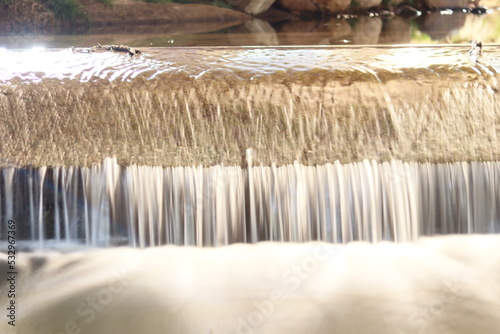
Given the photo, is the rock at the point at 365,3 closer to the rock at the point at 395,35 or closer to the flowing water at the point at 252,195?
the rock at the point at 395,35

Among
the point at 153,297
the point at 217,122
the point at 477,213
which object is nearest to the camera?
the point at 153,297

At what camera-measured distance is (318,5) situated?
13562 millimetres

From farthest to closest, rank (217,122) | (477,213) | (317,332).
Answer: (477,213)
(217,122)
(317,332)

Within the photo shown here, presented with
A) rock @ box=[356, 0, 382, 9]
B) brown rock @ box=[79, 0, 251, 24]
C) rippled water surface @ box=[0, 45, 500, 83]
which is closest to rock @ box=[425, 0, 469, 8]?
rock @ box=[356, 0, 382, 9]

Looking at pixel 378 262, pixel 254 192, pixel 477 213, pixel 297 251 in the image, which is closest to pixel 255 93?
pixel 254 192

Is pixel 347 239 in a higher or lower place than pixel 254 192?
lower

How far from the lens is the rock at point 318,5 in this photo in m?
13.5

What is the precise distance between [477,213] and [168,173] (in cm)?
191

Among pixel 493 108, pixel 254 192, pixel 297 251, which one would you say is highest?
pixel 493 108

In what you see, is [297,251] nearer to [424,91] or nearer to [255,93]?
[255,93]

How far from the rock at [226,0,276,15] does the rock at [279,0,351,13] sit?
1.79ft

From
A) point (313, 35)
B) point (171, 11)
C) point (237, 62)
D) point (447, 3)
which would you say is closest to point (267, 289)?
point (237, 62)

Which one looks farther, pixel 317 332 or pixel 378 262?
pixel 378 262

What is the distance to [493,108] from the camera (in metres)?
3.34
